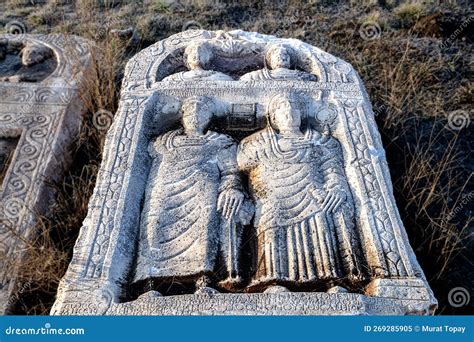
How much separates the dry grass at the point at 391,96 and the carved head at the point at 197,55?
1049 millimetres

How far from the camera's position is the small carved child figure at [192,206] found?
3494 millimetres

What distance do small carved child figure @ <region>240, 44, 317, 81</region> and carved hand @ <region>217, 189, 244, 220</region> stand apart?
4.87 ft

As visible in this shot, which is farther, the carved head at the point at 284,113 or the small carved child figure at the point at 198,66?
the small carved child figure at the point at 198,66

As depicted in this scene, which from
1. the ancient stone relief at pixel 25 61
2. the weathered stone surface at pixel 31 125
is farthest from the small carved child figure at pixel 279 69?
the ancient stone relief at pixel 25 61

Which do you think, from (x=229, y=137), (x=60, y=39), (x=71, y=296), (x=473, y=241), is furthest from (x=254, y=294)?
(x=60, y=39)

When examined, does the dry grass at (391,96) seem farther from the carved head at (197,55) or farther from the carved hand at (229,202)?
the carved hand at (229,202)

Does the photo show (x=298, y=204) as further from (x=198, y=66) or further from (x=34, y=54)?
(x=34, y=54)

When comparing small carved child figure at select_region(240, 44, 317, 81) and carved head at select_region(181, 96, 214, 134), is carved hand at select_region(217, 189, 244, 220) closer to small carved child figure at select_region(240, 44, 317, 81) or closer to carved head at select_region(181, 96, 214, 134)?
carved head at select_region(181, 96, 214, 134)

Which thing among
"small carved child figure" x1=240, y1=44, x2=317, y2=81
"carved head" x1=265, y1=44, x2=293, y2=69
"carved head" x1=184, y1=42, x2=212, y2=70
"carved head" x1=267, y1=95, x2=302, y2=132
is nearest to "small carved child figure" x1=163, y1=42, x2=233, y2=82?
"carved head" x1=184, y1=42, x2=212, y2=70

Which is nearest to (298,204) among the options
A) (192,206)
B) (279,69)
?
(192,206)

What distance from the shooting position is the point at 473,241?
15.4ft

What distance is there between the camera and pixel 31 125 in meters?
5.29

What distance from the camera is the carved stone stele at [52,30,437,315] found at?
10.6 feet

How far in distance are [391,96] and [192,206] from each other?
9.89 ft
